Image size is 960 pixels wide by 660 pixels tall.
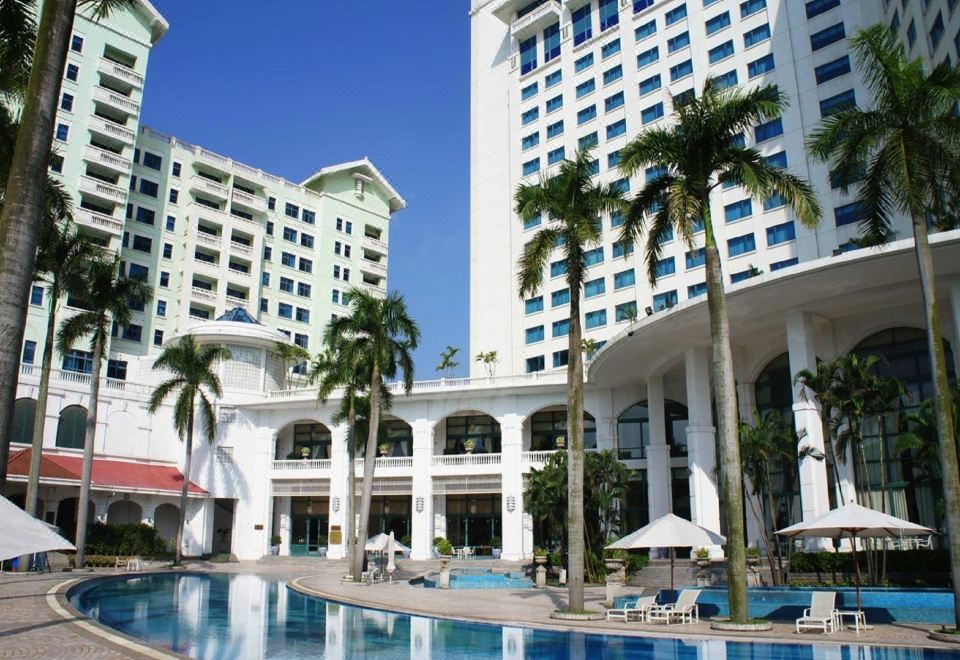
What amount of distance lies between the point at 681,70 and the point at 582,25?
462 inches

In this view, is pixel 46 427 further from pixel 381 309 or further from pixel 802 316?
pixel 802 316

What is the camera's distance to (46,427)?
45.4 metres

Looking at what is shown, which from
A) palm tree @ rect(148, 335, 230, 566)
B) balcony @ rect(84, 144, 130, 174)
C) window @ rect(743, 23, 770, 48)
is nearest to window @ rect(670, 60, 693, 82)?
window @ rect(743, 23, 770, 48)

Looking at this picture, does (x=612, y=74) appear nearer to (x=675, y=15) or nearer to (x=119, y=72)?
(x=675, y=15)

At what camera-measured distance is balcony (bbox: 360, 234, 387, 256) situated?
81812 mm

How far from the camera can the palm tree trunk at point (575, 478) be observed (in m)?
21.3

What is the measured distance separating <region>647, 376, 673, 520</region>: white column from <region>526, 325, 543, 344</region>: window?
20.0 m

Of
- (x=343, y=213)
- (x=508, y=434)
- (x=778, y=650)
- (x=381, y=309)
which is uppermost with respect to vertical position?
(x=343, y=213)

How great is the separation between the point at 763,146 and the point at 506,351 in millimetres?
23672

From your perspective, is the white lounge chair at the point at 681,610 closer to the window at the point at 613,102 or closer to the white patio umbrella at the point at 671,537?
the white patio umbrella at the point at 671,537

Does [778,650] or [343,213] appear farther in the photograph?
[343,213]

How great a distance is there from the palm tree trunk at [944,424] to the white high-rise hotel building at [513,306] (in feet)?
20.4

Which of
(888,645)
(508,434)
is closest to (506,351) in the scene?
(508,434)

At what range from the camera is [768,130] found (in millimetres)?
51062
